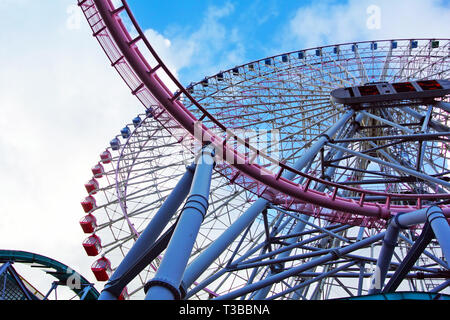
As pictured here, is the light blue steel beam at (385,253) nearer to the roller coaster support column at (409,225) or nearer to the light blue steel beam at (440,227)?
the roller coaster support column at (409,225)

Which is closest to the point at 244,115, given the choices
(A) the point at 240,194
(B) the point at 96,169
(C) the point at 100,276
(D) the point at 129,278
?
(A) the point at 240,194

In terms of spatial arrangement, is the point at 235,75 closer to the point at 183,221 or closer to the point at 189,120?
the point at 189,120

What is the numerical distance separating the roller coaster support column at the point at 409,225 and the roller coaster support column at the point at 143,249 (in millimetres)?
4308

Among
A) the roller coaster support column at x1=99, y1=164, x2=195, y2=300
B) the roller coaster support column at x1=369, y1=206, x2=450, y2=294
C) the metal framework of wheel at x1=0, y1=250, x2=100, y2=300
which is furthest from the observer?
the metal framework of wheel at x1=0, y1=250, x2=100, y2=300

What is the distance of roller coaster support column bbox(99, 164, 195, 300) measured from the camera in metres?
6.50

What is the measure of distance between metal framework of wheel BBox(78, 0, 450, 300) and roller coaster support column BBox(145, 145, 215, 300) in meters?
0.02

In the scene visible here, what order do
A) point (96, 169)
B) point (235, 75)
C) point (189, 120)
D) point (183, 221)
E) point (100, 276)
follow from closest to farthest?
point (183, 221)
point (189, 120)
point (100, 276)
point (96, 169)
point (235, 75)

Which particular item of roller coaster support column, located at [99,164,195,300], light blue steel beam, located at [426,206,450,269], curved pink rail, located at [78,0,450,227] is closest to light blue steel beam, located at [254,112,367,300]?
curved pink rail, located at [78,0,450,227]

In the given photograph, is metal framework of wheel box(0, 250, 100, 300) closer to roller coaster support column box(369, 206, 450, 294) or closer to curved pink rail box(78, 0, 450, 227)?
curved pink rail box(78, 0, 450, 227)

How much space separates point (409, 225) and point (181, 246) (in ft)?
15.7

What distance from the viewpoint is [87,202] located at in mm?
16469

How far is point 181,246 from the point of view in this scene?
5562mm

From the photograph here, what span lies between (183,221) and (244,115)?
12664 mm

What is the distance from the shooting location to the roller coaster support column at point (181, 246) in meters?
5.06
